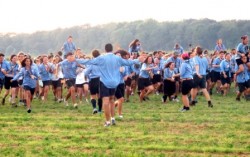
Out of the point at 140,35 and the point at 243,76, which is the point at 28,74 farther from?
the point at 140,35

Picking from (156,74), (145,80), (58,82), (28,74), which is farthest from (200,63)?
(58,82)

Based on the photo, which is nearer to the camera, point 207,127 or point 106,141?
point 106,141

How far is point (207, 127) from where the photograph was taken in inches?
621

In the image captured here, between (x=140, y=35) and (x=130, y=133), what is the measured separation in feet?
287

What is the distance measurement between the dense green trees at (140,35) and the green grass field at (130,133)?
72749mm

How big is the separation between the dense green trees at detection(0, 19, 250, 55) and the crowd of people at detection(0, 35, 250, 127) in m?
62.8

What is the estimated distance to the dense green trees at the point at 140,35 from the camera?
9581cm

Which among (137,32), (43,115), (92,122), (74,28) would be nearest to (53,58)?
(43,115)

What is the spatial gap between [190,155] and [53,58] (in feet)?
59.3

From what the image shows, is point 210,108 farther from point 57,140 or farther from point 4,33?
point 4,33

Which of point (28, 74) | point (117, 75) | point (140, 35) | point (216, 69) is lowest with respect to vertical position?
point (117, 75)

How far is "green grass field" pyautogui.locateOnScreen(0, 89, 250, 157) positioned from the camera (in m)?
12.0

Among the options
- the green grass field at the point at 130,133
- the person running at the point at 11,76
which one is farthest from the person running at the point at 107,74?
the person running at the point at 11,76

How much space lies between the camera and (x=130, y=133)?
1448 centimetres
